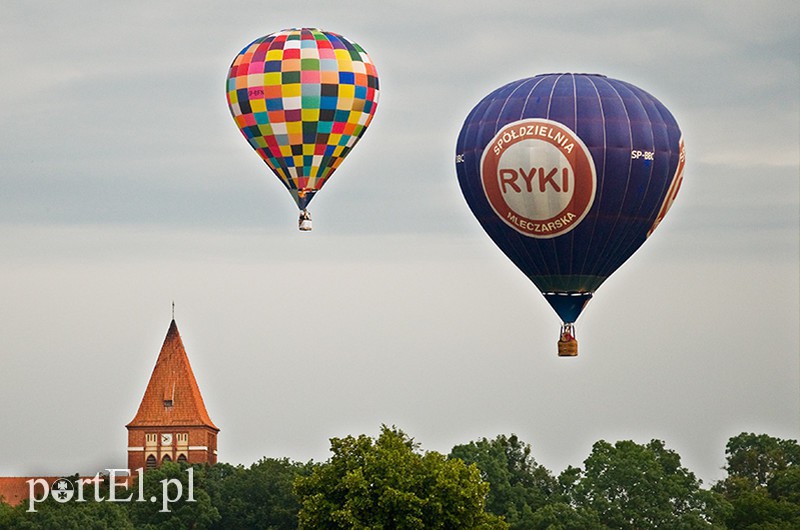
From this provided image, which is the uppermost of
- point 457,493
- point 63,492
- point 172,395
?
point 172,395

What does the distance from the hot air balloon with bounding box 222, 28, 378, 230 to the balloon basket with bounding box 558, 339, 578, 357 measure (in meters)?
9.53

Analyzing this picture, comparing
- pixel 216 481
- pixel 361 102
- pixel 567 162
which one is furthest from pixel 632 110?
pixel 216 481

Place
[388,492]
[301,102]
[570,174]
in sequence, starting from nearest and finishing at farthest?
[570,174]
[388,492]
[301,102]

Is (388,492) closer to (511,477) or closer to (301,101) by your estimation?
(301,101)

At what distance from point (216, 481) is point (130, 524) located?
17773mm

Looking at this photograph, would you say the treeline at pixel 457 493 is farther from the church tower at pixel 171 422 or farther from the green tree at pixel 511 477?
the church tower at pixel 171 422

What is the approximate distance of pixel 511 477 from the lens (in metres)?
115

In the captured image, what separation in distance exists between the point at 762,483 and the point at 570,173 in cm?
6770

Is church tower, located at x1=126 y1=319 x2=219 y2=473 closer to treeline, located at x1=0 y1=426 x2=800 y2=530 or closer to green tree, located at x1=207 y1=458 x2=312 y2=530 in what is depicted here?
Result: treeline, located at x1=0 y1=426 x2=800 y2=530

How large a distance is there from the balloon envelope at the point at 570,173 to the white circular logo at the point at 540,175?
3 centimetres

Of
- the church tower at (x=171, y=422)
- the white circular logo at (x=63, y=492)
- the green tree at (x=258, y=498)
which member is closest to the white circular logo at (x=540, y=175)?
the green tree at (x=258, y=498)

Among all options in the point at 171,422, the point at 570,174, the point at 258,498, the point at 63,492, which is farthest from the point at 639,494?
the point at 171,422

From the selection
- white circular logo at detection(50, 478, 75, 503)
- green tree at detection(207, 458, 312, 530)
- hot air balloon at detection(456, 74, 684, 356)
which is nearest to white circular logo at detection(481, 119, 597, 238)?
hot air balloon at detection(456, 74, 684, 356)

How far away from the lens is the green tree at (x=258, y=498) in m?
122
